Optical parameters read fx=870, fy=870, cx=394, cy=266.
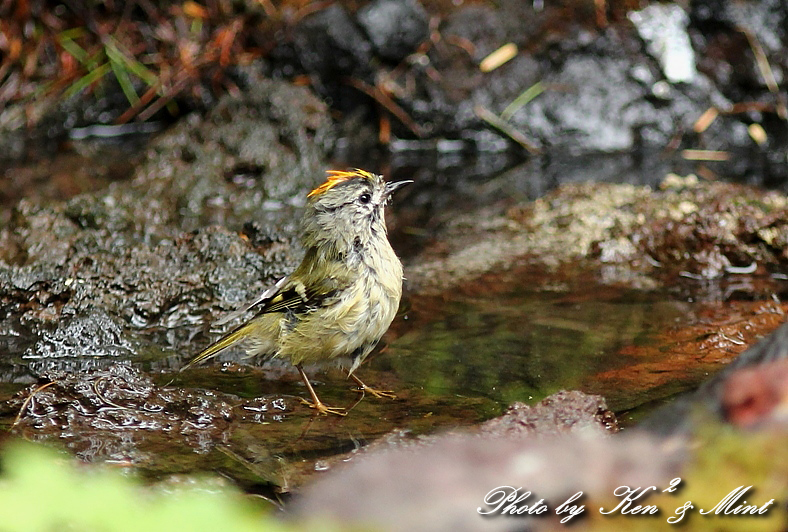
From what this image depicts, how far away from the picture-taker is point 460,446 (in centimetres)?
192

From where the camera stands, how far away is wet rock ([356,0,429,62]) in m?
8.87

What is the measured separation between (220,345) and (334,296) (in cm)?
64

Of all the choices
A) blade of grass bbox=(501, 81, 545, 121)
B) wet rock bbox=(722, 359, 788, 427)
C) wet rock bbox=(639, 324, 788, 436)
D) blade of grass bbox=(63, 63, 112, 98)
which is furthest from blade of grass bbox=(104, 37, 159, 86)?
wet rock bbox=(722, 359, 788, 427)

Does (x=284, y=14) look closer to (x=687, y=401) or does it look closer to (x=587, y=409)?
(x=587, y=409)

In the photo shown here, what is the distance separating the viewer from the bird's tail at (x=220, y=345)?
14.5ft

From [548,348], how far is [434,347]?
596 millimetres

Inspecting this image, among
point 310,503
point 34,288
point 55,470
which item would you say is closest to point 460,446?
point 310,503

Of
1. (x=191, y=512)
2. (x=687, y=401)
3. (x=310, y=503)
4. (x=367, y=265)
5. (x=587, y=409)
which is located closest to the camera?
(x=191, y=512)

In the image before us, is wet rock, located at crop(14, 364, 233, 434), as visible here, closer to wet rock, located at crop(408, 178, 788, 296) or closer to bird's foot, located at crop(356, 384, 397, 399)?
bird's foot, located at crop(356, 384, 397, 399)

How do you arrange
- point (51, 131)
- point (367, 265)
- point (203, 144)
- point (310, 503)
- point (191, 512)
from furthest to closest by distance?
point (51, 131)
point (203, 144)
point (367, 265)
point (310, 503)
point (191, 512)

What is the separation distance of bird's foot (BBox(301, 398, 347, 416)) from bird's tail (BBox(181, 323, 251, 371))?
0.55 meters

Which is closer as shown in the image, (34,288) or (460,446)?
(460,446)

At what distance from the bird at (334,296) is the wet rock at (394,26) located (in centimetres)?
440

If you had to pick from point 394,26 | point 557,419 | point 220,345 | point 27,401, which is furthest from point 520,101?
point 27,401
